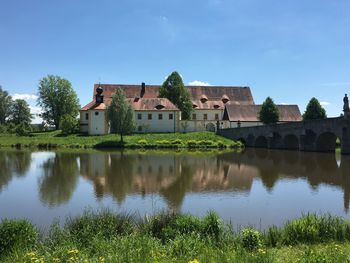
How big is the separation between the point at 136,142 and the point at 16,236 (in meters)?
44.7

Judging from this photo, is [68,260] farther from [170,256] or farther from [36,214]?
[36,214]

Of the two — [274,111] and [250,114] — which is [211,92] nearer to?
[250,114]

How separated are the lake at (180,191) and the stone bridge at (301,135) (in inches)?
362

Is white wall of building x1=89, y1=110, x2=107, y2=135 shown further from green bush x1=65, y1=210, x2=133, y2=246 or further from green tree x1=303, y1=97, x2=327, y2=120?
green bush x1=65, y1=210, x2=133, y2=246

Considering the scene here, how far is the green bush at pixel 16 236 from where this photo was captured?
26.2ft

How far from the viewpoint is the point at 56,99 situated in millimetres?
75000

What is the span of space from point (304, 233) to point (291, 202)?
23.2ft

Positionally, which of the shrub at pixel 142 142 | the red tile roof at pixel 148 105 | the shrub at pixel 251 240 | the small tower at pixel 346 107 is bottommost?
the shrub at pixel 251 240

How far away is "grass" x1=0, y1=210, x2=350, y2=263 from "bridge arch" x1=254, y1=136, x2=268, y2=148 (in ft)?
151

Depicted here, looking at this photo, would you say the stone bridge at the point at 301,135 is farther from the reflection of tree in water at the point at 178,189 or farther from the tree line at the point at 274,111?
the reflection of tree in water at the point at 178,189

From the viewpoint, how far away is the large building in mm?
63350

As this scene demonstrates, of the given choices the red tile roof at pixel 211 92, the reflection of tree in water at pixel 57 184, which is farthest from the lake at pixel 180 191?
the red tile roof at pixel 211 92

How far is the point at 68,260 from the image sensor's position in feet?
21.1

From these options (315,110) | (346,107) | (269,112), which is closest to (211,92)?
(269,112)
